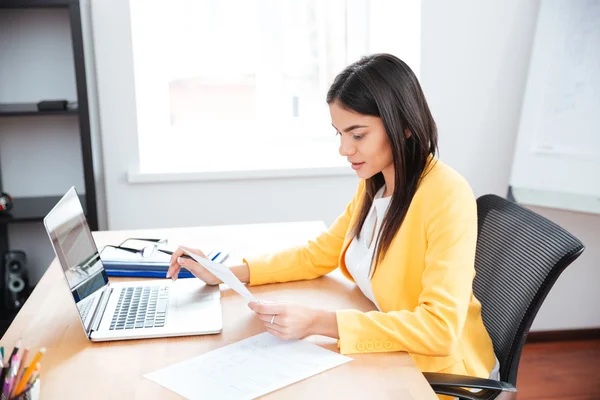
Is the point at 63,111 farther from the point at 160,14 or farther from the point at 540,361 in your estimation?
the point at 540,361

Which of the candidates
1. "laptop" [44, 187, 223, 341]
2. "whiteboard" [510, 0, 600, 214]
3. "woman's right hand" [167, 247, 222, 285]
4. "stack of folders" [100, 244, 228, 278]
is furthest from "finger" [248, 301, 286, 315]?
"whiteboard" [510, 0, 600, 214]

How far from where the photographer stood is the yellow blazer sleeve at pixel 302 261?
1646mm

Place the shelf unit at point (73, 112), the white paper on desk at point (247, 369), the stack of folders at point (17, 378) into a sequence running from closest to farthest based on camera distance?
1. the stack of folders at point (17, 378)
2. the white paper on desk at point (247, 369)
3. the shelf unit at point (73, 112)

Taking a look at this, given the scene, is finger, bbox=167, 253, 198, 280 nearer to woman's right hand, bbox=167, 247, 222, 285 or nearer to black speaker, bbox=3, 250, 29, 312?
woman's right hand, bbox=167, 247, 222, 285

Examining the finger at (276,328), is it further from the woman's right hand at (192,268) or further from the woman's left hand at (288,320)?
the woman's right hand at (192,268)

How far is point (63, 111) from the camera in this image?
256 cm

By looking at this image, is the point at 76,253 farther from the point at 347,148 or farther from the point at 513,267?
the point at 513,267

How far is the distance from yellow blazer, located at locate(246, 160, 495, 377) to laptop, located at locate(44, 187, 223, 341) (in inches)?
13.4

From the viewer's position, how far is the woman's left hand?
4.11 ft

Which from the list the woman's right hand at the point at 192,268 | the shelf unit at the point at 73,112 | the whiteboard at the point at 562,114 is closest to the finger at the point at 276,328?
the woman's right hand at the point at 192,268

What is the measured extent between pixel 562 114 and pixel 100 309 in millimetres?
1998

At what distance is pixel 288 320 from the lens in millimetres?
1251

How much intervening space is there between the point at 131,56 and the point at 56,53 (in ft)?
1.18

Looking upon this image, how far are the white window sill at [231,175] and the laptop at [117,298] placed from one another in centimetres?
123
